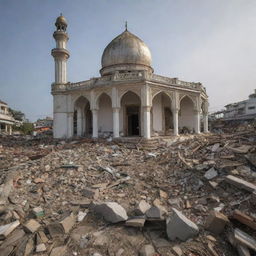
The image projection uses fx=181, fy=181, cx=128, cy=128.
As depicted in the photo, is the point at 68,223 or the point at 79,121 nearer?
the point at 68,223

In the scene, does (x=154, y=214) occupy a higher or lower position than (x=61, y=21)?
lower

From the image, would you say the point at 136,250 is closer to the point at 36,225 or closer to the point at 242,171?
the point at 36,225

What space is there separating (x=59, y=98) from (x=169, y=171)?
13402 mm

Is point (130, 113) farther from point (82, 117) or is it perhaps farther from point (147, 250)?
point (147, 250)

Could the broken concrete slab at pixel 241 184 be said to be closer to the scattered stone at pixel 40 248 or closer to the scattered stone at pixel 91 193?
the scattered stone at pixel 91 193

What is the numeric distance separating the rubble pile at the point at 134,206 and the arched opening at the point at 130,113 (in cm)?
806

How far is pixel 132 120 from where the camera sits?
1797 cm

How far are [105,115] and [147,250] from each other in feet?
48.0

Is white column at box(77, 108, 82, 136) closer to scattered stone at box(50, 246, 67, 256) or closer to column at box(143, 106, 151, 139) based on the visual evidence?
column at box(143, 106, 151, 139)

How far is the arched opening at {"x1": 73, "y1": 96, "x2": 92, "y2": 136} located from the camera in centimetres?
1808

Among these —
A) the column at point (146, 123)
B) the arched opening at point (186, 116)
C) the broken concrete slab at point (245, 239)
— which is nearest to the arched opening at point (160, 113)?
the arched opening at point (186, 116)

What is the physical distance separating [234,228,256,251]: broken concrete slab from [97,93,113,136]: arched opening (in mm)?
14302

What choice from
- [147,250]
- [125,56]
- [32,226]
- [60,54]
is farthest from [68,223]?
[60,54]

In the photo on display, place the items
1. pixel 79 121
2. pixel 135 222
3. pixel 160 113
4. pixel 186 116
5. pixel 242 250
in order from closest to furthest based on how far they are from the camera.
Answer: pixel 242 250 < pixel 135 222 < pixel 160 113 < pixel 79 121 < pixel 186 116
